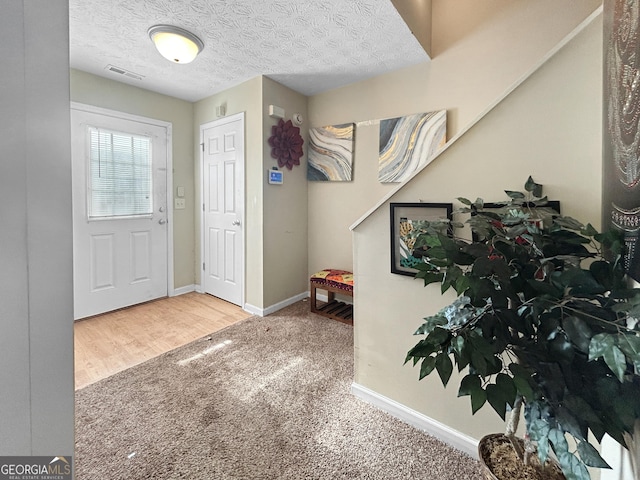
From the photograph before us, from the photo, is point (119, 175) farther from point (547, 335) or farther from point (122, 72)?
point (547, 335)

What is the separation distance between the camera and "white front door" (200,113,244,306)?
3.17 m

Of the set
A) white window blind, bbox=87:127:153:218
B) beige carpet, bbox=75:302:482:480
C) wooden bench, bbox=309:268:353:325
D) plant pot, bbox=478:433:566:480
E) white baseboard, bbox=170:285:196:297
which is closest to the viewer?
plant pot, bbox=478:433:566:480

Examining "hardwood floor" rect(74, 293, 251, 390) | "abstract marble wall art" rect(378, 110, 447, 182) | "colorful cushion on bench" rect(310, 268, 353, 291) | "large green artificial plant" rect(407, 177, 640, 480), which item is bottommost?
"hardwood floor" rect(74, 293, 251, 390)

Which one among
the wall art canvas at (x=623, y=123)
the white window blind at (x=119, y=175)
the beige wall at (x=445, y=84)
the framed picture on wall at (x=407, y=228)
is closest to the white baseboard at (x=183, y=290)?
the white window blind at (x=119, y=175)

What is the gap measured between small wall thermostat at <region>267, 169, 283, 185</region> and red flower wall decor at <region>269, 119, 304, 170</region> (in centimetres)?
9

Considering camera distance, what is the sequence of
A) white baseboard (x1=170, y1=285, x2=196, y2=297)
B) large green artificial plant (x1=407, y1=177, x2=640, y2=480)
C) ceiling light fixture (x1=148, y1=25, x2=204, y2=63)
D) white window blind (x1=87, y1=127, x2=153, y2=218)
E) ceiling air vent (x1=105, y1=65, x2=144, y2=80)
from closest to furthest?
large green artificial plant (x1=407, y1=177, x2=640, y2=480), ceiling light fixture (x1=148, y1=25, x2=204, y2=63), ceiling air vent (x1=105, y1=65, x2=144, y2=80), white window blind (x1=87, y1=127, x2=153, y2=218), white baseboard (x1=170, y1=285, x2=196, y2=297)

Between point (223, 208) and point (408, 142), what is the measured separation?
2.09 metres

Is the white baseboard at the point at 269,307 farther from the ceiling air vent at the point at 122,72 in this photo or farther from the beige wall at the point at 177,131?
the ceiling air vent at the point at 122,72

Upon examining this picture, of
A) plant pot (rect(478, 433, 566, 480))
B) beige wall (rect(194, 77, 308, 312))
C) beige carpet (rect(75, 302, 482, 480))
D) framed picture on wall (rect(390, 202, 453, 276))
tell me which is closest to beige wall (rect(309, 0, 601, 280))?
beige wall (rect(194, 77, 308, 312))

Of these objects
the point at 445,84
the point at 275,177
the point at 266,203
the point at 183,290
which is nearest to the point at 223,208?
the point at 266,203

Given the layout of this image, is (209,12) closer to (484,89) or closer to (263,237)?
(263,237)

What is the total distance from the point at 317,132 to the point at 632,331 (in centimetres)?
311

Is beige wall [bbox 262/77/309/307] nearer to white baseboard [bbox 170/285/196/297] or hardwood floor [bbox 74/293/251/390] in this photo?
hardwood floor [bbox 74/293/251/390]

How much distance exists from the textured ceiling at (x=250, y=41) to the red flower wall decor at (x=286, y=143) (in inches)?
18.1
